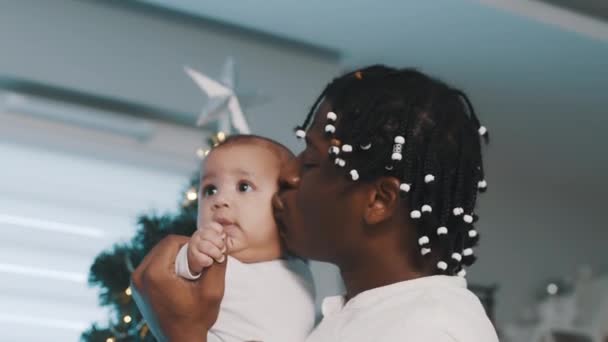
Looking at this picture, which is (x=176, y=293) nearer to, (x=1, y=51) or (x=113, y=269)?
(x=113, y=269)

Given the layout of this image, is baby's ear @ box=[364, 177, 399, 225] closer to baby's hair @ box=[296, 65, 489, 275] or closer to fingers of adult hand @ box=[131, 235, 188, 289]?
baby's hair @ box=[296, 65, 489, 275]

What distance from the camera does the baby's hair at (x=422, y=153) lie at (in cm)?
120

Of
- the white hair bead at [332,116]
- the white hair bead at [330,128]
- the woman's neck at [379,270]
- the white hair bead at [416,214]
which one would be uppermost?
the white hair bead at [332,116]

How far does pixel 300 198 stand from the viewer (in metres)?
1.29

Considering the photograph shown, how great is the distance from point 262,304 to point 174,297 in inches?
5.8

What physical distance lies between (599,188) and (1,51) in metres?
2.07

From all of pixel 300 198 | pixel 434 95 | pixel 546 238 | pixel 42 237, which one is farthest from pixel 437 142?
pixel 546 238

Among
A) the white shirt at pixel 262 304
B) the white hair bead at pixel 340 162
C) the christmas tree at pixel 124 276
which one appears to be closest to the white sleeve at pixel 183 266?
the white shirt at pixel 262 304

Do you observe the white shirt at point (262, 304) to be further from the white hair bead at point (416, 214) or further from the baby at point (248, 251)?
the white hair bead at point (416, 214)

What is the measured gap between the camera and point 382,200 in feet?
4.00

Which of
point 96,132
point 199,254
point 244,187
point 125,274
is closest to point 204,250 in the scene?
point 199,254

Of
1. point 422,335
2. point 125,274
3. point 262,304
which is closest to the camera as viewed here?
point 422,335

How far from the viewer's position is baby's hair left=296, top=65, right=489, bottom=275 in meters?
1.20

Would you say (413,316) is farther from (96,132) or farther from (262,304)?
(96,132)
